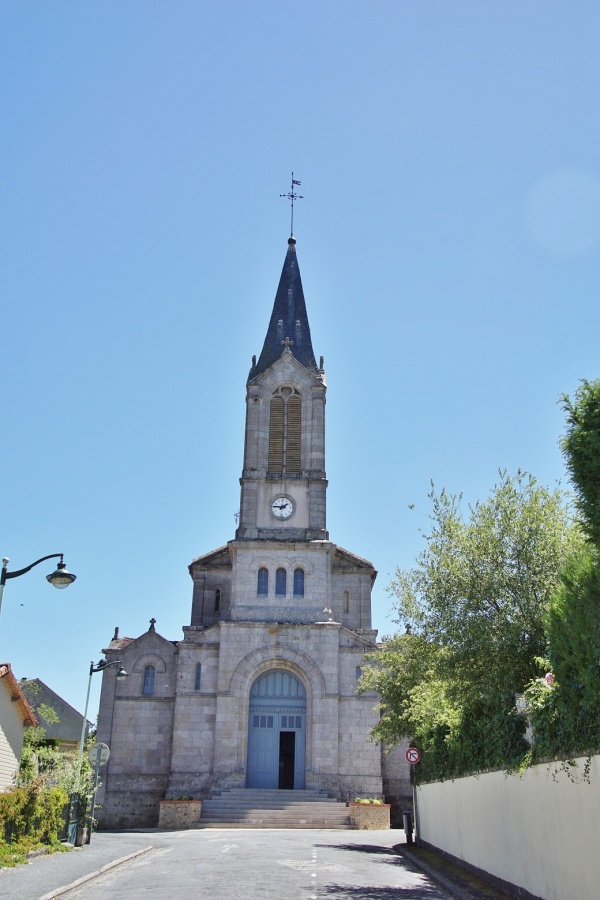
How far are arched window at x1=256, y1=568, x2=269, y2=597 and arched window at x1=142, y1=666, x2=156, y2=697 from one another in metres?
6.36

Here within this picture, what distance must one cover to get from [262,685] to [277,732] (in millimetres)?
2200

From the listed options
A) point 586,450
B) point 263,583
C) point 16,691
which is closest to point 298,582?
point 263,583

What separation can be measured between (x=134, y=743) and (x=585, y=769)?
104 ft

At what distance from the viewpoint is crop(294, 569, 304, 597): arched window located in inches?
1546

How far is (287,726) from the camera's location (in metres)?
37.3

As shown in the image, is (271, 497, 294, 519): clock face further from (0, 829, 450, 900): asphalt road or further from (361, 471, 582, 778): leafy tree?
(361, 471, 582, 778): leafy tree

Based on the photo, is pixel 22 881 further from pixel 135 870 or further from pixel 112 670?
pixel 112 670

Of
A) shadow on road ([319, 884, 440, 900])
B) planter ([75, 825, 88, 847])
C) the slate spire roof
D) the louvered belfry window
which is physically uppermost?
the slate spire roof

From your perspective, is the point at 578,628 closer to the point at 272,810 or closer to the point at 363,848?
the point at 363,848

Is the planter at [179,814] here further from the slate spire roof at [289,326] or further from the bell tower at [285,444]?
the slate spire roof at [289,326]

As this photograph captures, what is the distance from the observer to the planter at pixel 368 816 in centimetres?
3209

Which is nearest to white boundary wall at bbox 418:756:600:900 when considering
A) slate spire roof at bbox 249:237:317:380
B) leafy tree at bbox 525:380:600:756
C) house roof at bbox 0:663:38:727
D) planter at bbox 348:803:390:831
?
Answer: leafy tree at bbox 525:380:600:756

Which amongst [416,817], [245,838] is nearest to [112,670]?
[245,838]

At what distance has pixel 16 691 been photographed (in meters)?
28.3
